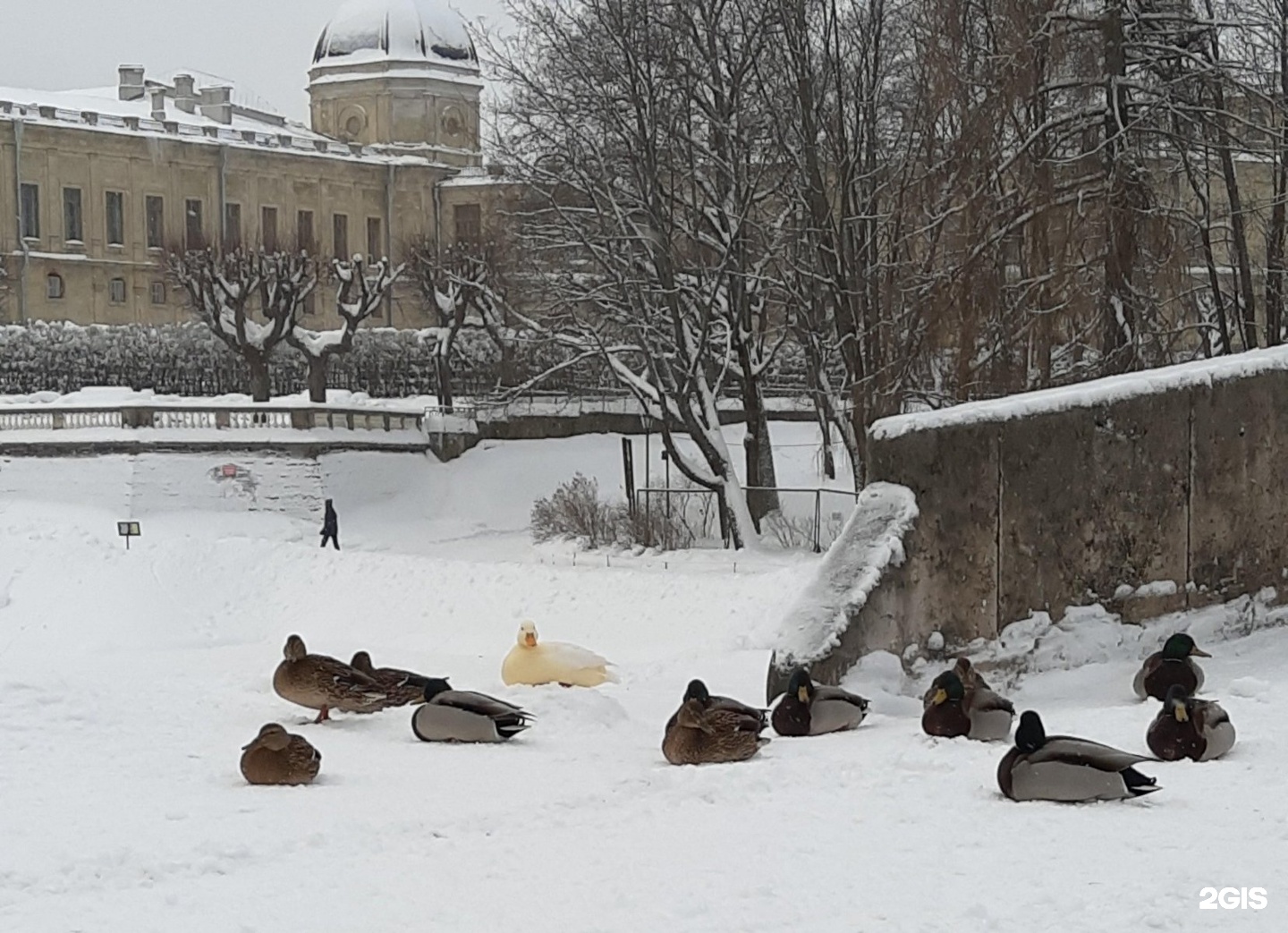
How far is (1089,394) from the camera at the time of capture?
12.2 meters

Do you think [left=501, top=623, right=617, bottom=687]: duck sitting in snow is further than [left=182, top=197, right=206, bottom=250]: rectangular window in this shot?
No

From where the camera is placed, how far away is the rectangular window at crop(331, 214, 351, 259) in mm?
77812

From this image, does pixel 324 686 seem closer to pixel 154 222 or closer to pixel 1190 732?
pixel 1190 732

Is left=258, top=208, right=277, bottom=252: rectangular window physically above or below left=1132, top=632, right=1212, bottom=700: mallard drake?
above

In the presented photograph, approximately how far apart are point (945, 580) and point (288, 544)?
16.0 m

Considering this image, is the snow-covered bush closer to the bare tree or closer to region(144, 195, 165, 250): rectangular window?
the bare tree

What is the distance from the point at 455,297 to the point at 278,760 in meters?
43.5

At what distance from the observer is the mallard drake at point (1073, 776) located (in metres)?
7.83

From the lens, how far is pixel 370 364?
185ft

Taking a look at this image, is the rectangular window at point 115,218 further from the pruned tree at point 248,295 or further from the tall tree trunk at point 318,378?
the tall tree trunk at point 318,378

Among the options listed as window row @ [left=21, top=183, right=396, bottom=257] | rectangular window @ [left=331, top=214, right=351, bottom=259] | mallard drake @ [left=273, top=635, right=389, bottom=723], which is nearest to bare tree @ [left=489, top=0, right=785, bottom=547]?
mallard drake @ [left=273, top=635, right=389, bottom=723]

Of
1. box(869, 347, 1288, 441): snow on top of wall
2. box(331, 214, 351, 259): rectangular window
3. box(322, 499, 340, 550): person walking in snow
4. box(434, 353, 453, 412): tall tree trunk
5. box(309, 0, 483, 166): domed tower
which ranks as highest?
A: box(309, 0, 483, 166): domed tower

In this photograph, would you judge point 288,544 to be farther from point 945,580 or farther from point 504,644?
point 945,580

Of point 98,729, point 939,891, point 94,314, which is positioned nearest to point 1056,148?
point 98,729
